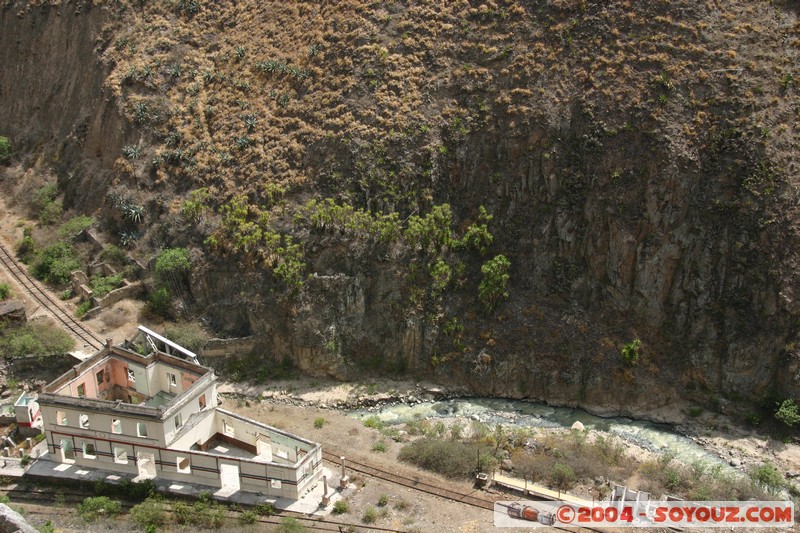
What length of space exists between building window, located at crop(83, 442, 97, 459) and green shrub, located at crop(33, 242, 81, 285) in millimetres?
15874

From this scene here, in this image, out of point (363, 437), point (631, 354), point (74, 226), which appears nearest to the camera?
point (363, 437)

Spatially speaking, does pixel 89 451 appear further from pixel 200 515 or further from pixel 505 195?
pixel 505 195

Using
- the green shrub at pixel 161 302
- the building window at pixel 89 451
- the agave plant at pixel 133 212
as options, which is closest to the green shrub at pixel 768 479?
the building window at pixel 89 451

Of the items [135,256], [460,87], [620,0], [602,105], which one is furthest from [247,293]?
[620,0]

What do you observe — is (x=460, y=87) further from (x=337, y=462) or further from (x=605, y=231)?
(x=337, y=462)

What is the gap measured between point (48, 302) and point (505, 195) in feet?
87.8

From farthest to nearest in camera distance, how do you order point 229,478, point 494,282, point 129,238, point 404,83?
point 129,238
point 404,83
point 494,282
point 229,478

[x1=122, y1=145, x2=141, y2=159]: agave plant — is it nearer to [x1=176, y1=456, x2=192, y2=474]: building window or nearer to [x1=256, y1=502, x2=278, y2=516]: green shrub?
[x1=176, y1=456, x2=192, y2=474]: building window

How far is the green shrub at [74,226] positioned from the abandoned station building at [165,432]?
15.2m

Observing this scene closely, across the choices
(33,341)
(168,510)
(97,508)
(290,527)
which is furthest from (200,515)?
(33,341)

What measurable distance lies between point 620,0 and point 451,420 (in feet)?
83.6

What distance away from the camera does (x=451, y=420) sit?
43594 millimetres

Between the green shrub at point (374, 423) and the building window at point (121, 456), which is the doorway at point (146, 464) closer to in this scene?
the building window at point (121, 456)

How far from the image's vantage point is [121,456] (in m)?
38.6
